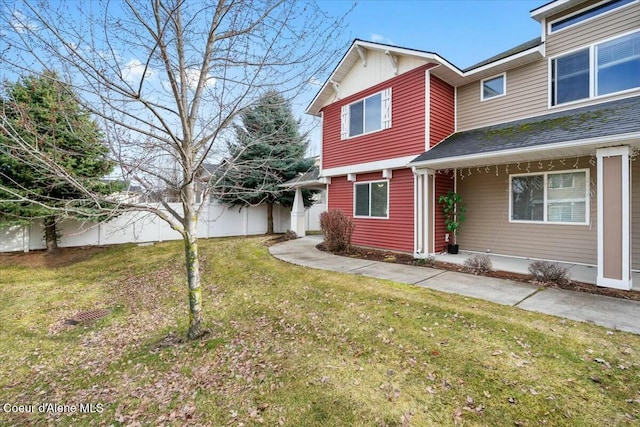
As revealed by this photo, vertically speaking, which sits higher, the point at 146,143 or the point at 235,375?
the point at 146,143

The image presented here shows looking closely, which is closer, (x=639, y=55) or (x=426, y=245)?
(x=639, y=55)

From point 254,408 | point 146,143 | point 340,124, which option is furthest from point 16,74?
point 340,124

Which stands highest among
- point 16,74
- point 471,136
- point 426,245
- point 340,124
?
point 340,124

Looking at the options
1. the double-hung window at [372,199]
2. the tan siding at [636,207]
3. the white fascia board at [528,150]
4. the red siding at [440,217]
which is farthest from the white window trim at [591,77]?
the double-hung window at [372,199]

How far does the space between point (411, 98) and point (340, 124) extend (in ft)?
10.6

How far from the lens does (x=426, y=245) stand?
8.62 meters

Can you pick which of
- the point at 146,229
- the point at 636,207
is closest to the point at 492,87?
the point at 636,207

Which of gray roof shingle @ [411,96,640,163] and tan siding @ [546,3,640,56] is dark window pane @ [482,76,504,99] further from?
tan siding @ [546,3,640,56]

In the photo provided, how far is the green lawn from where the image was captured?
9.09ft

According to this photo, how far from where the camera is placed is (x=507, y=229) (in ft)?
28.5

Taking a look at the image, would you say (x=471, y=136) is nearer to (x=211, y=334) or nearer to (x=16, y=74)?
(x=211, y=334)

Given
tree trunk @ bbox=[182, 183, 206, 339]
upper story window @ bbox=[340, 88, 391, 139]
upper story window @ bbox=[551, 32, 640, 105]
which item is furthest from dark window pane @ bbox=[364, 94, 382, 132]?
tree trunk @ bbox=[182, 183, 206, 339]

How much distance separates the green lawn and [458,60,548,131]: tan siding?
250 inches

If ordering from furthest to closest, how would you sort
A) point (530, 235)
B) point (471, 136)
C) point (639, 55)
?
point (471, 136) < point (530, 235) < point (639, 55)
